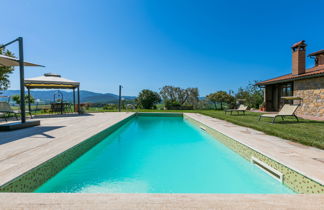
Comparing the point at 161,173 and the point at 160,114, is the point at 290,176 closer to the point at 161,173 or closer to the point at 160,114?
the point at 161,173

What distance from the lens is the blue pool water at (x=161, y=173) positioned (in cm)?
248

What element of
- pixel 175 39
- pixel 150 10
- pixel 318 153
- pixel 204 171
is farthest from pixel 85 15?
pixel 318 153

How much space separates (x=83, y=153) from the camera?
3627mm

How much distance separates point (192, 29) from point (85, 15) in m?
9.71

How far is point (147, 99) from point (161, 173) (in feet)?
52.8

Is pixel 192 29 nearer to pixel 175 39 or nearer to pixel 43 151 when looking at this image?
pixel 175 39

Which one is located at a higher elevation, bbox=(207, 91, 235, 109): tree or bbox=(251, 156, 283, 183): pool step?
bbox=(207, 91, 235, 109): tree

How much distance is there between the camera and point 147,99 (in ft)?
62.3

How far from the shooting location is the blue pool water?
248 cm

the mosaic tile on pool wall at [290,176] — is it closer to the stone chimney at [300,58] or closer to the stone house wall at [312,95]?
the stone house wall at [312,95]

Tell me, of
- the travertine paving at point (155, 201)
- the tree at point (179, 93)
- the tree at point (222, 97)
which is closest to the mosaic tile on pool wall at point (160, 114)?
the tree at point (222, 97)

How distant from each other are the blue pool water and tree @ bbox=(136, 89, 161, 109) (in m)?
14.4

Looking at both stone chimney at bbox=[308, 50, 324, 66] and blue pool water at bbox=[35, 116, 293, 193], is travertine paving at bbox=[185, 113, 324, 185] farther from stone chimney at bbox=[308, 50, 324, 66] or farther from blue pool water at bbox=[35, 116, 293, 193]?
stone chimney at bbox=[308, 50, 324, 66]

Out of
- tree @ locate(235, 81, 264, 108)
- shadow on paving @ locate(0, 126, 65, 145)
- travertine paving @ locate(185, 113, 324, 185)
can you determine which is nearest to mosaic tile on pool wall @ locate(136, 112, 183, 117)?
tree @ locate(235, 81, 264, 108)
